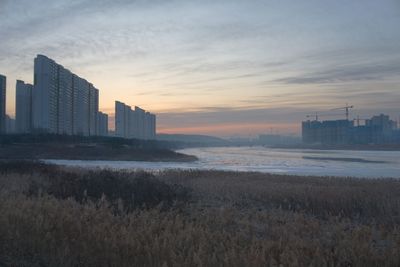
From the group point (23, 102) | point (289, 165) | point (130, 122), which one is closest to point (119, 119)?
point (130, 122)

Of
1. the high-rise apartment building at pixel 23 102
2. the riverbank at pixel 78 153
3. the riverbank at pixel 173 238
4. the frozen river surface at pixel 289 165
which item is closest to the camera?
the riverbank at pixel 173 238

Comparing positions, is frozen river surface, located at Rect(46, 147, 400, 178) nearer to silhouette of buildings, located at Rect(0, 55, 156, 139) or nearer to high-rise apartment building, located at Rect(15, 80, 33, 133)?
silhouette of buildings, located at Rect(0, 55, 156, 139)

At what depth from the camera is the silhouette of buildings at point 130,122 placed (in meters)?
150

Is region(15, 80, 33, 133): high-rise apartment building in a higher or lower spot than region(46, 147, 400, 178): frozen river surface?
higher

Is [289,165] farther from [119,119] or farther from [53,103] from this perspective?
[119,119]

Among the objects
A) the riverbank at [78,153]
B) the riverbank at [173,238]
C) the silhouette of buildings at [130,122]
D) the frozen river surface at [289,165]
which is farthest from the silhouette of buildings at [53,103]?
the riverbank at [173,238]

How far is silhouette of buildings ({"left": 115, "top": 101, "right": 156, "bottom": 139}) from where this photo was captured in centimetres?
14988

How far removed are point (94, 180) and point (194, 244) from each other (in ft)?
30.8

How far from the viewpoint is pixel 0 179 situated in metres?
18.7

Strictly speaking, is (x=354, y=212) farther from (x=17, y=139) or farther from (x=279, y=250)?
(x=17, y=139)

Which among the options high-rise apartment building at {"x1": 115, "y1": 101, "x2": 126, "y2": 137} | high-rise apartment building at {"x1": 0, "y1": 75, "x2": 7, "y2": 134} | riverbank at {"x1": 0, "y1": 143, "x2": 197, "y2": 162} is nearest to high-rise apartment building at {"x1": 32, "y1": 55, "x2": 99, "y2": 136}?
high-rise apartment building at {"x1": 0, "y1": 75, "x2": 7, "y2": 134}

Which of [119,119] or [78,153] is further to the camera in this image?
[119,119]

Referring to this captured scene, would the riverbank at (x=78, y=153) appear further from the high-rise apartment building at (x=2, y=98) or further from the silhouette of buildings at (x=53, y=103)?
the high-rise apartment building at (x=2, y=98)

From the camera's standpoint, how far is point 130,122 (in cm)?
16525
